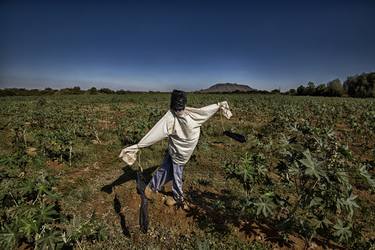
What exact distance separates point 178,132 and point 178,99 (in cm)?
45

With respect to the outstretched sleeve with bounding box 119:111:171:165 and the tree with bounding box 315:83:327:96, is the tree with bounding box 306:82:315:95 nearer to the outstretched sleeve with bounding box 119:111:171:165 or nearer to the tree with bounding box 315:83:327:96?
the tree with bounding box 315:83:327:96

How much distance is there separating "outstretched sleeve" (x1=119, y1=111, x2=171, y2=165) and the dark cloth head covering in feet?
0.57

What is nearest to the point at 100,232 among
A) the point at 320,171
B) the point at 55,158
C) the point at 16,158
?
the point at 16,158

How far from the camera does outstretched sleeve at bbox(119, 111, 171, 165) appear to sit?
117 inches

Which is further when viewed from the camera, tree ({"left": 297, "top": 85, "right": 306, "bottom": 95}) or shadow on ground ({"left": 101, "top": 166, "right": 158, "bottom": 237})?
tree ({"left": 297, "top": 85, "right": 306, "bottom": 95})

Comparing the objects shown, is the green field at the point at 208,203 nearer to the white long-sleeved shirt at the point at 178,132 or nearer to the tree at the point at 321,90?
the white long-sleeved shirt at the point at 178,132

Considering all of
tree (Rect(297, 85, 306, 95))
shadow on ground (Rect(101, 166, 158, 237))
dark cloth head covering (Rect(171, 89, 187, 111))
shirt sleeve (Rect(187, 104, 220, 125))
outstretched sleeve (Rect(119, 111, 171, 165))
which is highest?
tree (Rect(297, 85, 306, 95))

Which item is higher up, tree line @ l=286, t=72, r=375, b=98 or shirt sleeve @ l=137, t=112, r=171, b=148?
tree line @ l=286, t=72, r=375, b=98

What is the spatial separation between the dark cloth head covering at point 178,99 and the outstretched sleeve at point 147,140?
0.57ft

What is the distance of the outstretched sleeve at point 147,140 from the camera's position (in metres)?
2.97

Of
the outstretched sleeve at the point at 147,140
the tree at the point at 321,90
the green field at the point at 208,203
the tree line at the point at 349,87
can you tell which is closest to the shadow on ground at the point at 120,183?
the green field at the point at 208,203

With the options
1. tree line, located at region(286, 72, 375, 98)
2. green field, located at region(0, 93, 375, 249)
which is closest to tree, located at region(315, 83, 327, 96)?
tree line, located at region(286, 72, 375, 98)

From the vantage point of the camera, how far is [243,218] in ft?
11.5

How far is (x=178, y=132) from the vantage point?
125 inches
